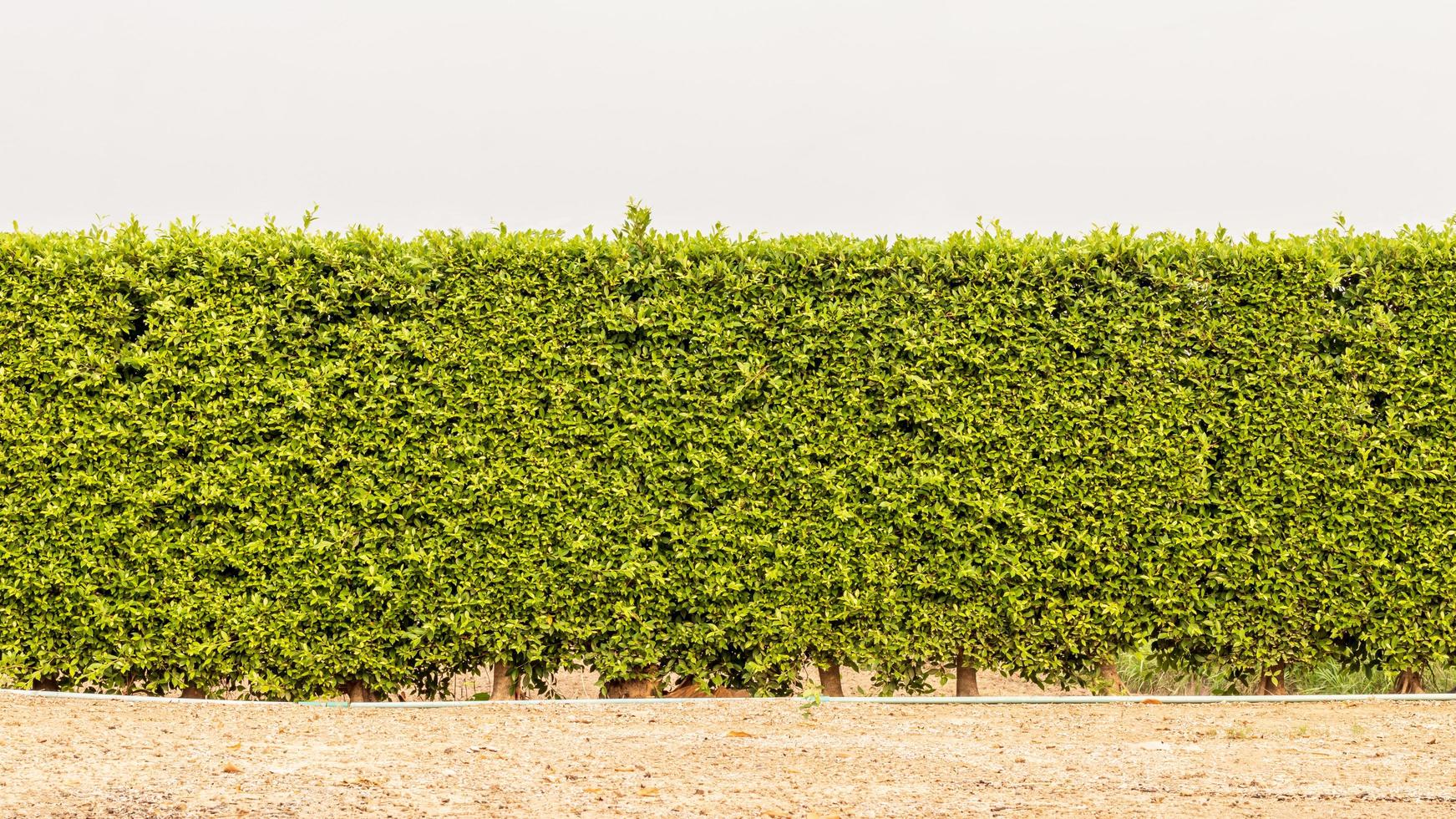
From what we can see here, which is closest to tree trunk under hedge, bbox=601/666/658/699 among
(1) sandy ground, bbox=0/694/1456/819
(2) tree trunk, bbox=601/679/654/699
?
(2) tree trunk, bbox=601/679/654/699

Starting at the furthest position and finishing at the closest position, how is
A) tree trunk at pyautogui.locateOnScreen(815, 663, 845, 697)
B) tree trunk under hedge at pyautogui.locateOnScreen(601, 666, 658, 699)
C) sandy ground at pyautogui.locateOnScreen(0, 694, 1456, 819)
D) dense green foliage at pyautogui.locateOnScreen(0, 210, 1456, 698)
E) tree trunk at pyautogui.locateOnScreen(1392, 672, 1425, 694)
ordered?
1. tree trunk at pyautogui.locateOnScreen(1392, 672, 1425, 694)
2. tree trunk at pyautogui.locateOnScreen(815, 663, 845, 697)
3. tree trunk under hedge at pyautogui.locateOnScreen(601, 666, 658, 699)
4. dense green foliage at pyautogui.locateOnScreen(0, 210, 1456, 698)
5. sandy ground at pyautogui.locateOnScreen(0, 694, 1456, 819)

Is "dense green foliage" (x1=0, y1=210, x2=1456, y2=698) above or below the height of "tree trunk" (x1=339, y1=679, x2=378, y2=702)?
above

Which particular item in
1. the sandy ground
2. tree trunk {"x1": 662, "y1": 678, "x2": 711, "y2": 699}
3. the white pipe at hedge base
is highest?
tree trunk {"x1": 662, "y1": 678, "x2": 711, "y2": 699}

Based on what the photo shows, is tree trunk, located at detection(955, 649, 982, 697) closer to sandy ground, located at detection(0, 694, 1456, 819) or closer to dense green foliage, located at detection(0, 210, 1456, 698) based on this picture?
dense green foliage, located at detection(0, 210, 1456, 698)

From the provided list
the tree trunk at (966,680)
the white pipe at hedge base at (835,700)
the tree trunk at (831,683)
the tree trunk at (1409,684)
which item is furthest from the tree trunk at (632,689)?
the tree trunk at (1409,684)

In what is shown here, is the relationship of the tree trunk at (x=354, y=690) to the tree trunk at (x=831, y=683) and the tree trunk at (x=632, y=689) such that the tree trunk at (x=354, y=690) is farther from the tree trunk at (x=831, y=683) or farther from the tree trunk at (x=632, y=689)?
the tree trunk at (x=831, y=683)

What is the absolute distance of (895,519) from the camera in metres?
7.33

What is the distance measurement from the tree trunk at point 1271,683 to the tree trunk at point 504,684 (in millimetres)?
4735

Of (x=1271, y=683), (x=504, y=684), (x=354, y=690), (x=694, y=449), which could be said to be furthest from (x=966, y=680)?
(x=354, y=690)

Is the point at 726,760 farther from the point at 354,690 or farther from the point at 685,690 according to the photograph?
the point at 354,690

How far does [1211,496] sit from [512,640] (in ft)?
14.3

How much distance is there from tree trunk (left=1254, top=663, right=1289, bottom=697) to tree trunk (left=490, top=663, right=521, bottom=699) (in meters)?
4.74

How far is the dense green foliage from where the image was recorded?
23.9 ft

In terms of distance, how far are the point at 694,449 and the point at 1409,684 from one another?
4954mm
